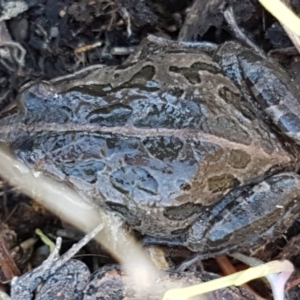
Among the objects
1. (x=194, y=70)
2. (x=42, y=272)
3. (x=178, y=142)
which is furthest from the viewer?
(x=42, y=272)

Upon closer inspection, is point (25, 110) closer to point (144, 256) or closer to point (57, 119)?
point (57, 119)

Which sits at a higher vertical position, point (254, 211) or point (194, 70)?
point (194, 70)

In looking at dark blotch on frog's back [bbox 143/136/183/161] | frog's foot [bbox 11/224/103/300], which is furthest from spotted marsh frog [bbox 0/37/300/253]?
frog's foot [bbox 11/224/103/300]

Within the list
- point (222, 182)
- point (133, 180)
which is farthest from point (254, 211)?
point (133, 180)

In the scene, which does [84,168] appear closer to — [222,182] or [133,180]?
[133,180]

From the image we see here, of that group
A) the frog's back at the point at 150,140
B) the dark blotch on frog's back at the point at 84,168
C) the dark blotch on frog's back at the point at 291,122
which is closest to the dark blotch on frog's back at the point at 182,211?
the frog's back at the point at 150,140

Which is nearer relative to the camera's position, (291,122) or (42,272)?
(291,122)

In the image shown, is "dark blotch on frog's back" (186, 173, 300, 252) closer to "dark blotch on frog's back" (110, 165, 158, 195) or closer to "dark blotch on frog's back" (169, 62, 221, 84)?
"dark blotch on frog's back" (110, 165, 158, 195)

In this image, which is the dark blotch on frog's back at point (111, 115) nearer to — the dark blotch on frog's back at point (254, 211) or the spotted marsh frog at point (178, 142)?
the spotted marsh frog at point (178, 142)
